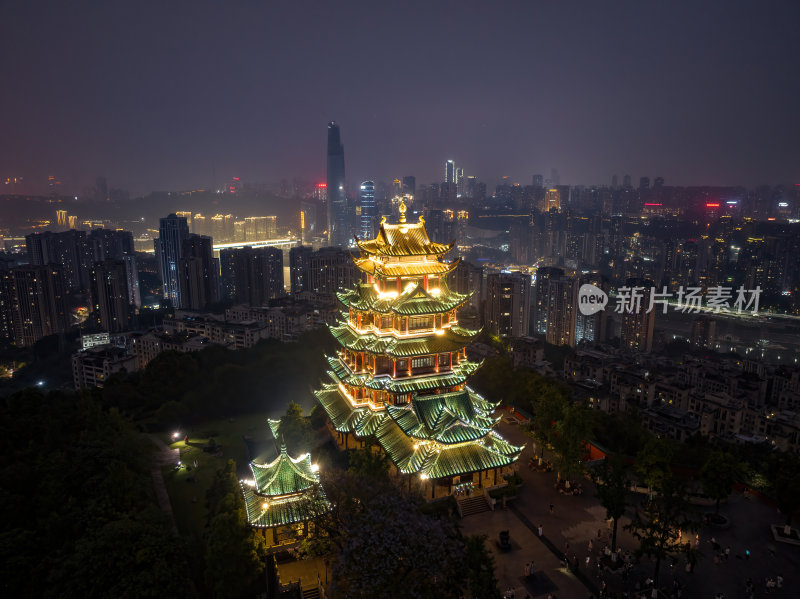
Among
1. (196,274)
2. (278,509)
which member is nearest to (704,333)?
(278,509)

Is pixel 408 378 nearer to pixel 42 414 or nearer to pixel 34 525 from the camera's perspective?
pixel 34 525

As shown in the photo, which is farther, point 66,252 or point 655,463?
point 66,252

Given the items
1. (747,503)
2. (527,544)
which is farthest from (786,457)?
(527,544)

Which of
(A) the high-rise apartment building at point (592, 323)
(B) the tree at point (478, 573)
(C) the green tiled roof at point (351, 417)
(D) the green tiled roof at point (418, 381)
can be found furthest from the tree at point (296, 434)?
(A) the high-rise apartment building at point (592, 323)

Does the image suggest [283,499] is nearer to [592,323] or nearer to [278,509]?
[278,509]

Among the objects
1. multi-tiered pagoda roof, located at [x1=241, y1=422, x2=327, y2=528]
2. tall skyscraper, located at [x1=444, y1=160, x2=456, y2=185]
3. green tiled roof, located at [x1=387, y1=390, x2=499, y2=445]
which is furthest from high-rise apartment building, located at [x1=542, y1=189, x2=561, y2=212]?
multi-tiered pagoda roof, located at [x1=241, y1=422, x2=327, y2=528]

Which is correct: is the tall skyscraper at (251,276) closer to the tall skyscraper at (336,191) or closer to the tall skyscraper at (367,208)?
the tall skyscraper at (367,208)
